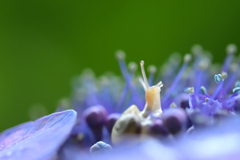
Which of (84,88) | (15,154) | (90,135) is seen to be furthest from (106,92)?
(15,154)

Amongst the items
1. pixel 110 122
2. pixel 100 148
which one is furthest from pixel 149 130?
pixel 110 122

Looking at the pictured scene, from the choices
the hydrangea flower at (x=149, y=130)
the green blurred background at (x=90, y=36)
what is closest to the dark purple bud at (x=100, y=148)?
the hydrangea flower at (x=149, y=130)

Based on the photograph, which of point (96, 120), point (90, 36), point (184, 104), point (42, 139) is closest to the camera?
point (42, 139)

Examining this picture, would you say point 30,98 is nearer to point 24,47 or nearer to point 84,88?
point 24,47

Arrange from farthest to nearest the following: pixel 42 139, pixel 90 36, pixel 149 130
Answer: pixel 90 36 → pixel 149 130 → pixel 42 139

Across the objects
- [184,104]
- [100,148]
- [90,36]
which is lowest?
[100,148]

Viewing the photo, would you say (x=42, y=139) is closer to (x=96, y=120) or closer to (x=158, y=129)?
(x=158, y=129)

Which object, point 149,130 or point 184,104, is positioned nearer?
point 149,130
